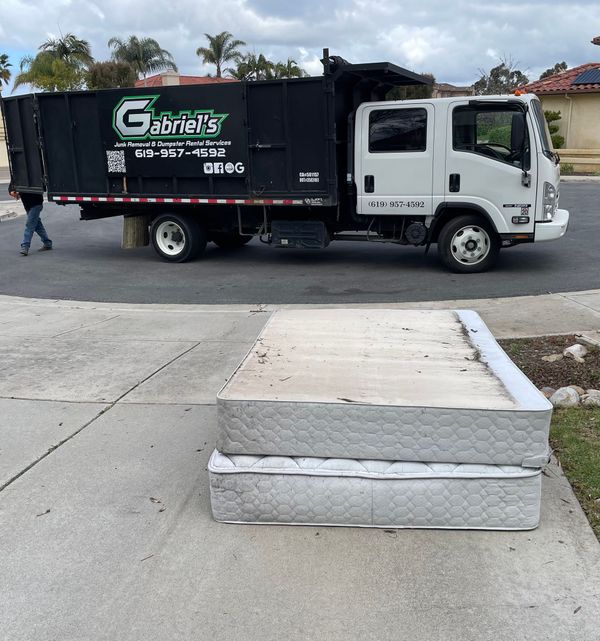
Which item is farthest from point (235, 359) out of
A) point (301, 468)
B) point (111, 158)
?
point (111, 158)

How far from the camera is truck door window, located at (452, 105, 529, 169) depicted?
9.41 meters

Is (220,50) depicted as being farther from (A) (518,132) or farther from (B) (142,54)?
(A) (518,132)

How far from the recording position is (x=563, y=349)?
19.8ft

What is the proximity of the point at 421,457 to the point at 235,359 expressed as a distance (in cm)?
320

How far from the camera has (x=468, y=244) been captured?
10.0m

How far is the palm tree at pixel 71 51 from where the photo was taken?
45.4 m

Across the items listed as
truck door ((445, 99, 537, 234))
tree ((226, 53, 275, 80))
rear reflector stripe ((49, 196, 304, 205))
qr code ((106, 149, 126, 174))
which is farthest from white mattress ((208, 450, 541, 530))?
tree ((226, 53, 275, 80))

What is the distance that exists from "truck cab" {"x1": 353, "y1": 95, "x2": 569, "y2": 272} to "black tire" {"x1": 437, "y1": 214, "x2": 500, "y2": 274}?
0.6 inches

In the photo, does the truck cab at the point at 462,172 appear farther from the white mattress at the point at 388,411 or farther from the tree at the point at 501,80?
the tree at the point at 501,80

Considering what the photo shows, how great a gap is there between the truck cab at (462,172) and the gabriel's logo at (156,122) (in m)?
2.38

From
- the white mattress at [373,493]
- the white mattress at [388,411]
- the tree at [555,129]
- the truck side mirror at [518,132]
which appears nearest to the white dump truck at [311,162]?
the truck side mirror at [518,132]

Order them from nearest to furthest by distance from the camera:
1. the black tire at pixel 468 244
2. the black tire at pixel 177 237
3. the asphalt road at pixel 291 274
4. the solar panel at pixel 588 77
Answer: the asphalt road at pixel 291 274, the black tire at pixel 468 244, the black tire at pixel 177 237, the solar panel at pixel 588 77

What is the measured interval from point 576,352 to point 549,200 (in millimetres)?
4516

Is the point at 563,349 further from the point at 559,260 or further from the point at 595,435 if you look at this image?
the point at 559,260
